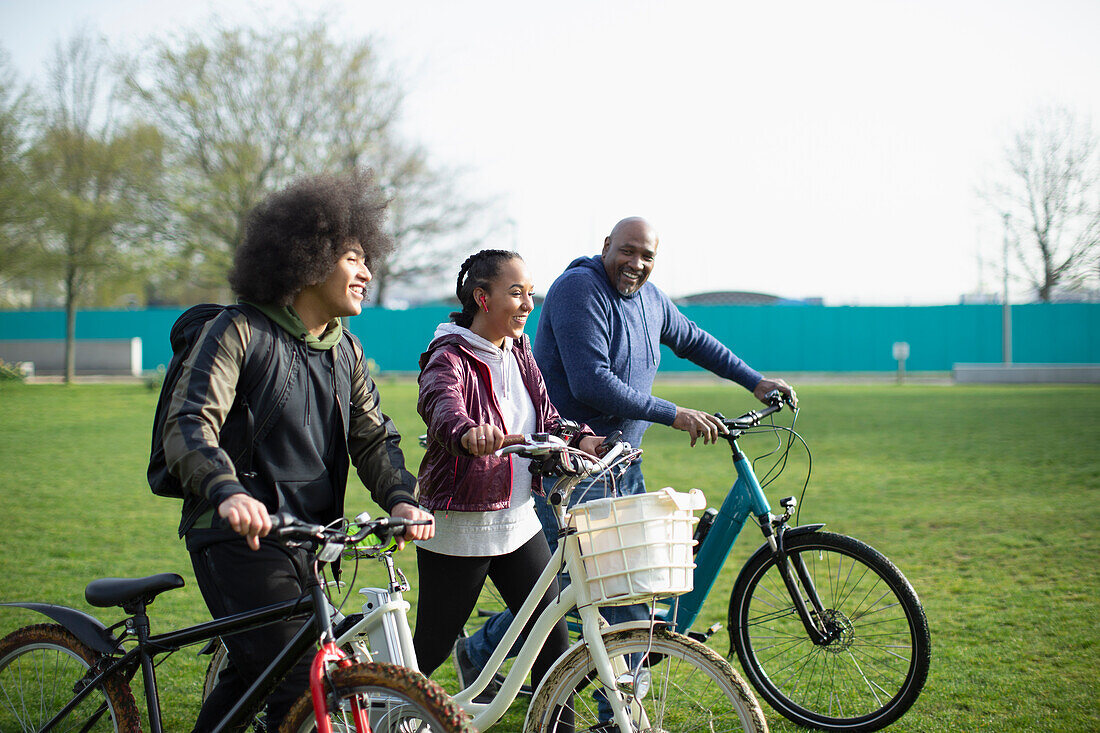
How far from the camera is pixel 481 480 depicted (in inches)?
129

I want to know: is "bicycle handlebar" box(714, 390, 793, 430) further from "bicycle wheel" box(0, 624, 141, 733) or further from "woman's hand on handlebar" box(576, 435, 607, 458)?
"bicycle wheel" box(0, 624, 141, 733)

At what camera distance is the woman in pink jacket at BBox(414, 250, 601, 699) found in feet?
10.8

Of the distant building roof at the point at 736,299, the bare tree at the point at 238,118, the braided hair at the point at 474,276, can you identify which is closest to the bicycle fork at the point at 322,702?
the braided hair at the point at 474,276

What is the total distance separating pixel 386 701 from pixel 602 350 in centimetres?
196

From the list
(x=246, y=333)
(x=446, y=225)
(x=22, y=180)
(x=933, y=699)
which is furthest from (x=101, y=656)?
(x=446, y=225)

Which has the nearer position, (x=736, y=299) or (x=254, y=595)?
(x=254, y=595)

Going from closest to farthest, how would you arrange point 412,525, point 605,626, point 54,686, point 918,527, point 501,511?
1. point 412,525
2. point 605,626
3. point 54,686
4. point 501,511
5. point 918,527

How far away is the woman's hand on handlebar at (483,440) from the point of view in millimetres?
2797

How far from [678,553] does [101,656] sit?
1.70 m

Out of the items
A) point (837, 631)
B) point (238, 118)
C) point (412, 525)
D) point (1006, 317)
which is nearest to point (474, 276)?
point (412, 525)

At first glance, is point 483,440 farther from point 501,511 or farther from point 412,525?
point 501,511

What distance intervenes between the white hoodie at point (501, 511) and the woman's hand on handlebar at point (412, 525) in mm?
423

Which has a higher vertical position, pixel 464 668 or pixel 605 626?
pixel 605 626

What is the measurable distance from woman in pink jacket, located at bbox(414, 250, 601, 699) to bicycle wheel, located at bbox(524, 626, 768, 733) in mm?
458
